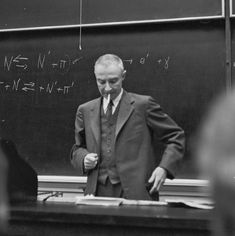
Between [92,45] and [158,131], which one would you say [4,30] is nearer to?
[92,45]

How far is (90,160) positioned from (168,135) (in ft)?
1.34

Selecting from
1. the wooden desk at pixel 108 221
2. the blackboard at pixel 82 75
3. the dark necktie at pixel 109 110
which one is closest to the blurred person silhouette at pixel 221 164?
the wooden desk at pixel 108 221

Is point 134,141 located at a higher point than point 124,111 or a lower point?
lower

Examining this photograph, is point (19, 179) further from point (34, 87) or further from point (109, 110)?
point (34, 87)

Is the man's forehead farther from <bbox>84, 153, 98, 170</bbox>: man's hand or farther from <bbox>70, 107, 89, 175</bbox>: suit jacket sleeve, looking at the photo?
<bbox>84, 153, 98, 170</bbox>: man's hand

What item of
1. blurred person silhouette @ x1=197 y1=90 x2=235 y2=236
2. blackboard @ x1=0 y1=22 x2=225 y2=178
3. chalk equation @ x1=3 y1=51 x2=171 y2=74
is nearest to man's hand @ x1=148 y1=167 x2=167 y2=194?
blackboard @ x1=0 y1=22 x2=225 y2=178

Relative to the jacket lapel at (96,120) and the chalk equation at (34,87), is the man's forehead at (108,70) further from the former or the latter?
the chalk equation at (34,87)

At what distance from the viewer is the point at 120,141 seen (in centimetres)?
220

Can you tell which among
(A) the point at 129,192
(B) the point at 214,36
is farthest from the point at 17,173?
(B) the point at 214,36

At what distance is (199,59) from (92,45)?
78cm

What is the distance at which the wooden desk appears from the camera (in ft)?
4.64

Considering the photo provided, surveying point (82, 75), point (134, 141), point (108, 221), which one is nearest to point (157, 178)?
point (134, 141)

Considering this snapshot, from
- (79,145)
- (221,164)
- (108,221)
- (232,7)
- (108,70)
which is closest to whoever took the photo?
(221,164)

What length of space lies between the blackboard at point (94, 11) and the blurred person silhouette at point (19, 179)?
1560 millimetres
